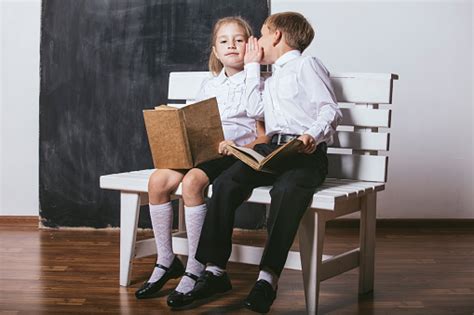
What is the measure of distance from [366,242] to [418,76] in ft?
4.51

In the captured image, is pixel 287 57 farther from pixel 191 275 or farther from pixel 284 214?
pixel 191 275

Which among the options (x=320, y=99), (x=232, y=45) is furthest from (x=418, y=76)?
(x=320, y=99)

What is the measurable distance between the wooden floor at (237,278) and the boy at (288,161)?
15 centimetres

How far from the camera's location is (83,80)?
12.0ft

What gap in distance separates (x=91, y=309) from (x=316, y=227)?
0.72 metres

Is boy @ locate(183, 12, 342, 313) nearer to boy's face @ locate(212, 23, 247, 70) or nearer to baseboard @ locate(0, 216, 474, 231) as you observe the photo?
boy's face @ locate(212, 23, 247, 70)

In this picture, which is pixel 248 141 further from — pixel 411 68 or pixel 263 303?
pixel 411 68

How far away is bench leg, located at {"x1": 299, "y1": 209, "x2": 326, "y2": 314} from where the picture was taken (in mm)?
2221

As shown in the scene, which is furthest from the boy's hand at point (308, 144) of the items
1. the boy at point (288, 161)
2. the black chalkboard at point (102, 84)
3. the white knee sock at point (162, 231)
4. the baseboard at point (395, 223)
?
the baseboard at point (395, 223)

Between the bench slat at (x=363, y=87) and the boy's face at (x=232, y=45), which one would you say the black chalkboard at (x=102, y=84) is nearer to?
the boy's face at (x=232, y=45)

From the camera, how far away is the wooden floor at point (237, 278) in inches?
93.4

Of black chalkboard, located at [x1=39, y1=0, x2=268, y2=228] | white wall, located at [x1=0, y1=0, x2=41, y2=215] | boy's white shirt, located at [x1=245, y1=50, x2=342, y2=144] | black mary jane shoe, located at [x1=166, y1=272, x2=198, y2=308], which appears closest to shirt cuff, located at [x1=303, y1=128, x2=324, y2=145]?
boy's white shirt, located at [x1=245, y1=50, x2=342, y2=144]

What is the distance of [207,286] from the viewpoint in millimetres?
2314

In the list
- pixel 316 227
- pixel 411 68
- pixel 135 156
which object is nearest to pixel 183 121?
pixel 316 227
